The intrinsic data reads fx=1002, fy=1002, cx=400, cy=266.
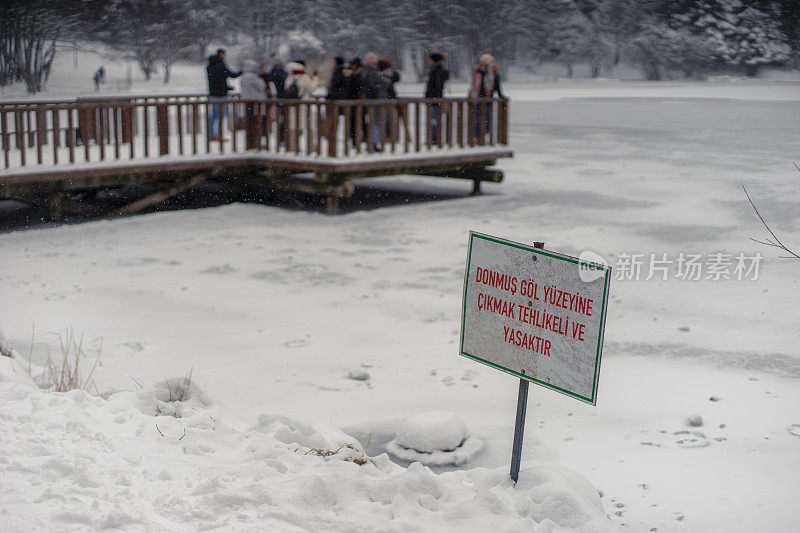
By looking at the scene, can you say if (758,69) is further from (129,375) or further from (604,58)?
(129,375)

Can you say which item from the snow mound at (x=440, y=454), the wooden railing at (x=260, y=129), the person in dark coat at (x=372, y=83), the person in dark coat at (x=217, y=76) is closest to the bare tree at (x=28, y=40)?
the person in dark coat at (x=217, y=76)

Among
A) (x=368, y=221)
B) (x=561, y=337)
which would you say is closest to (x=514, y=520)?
(x=561, y=337)

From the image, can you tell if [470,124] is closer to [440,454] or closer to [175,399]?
[440,454]

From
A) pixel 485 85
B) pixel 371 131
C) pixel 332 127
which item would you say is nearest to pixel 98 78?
pixel 485 85

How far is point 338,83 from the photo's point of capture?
16953 mm

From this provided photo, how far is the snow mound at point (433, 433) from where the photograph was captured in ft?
19.7

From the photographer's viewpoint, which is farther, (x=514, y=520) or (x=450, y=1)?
(x=450, y=1)

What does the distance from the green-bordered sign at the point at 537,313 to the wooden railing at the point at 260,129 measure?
10.4 metres

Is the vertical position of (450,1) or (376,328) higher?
(450,1)

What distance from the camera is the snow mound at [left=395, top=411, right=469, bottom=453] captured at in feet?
19.7

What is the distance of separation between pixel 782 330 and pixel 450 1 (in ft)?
269

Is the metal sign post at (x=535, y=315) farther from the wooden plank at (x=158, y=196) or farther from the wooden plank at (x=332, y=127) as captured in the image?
the wooden plank at (x=158, y=196)

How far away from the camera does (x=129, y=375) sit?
7.17 meters

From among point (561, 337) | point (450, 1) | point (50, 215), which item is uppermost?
point (450, 1)
